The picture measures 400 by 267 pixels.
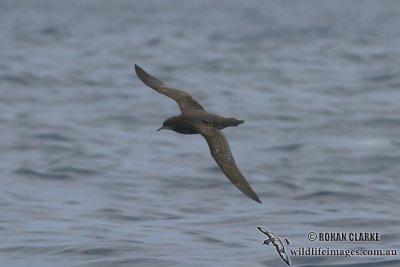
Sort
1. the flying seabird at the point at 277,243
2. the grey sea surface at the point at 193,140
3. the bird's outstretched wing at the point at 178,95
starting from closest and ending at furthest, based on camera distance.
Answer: the bird's outstretched wing at the point at 178,95 → the flying seabird at the point at 277,243 → the grey sea surface at the point at 193,140

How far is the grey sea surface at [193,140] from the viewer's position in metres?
11.5

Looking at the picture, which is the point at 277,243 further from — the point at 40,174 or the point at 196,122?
the point at 40,174

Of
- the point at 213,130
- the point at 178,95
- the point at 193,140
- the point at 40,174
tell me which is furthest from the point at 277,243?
the point at 193,140

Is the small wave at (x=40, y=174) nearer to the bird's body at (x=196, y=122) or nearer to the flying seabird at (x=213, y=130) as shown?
the flying seabird at (x=213, y=130)

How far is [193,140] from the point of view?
19312 millimetres

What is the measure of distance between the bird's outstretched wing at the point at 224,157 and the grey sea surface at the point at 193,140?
4.73ft

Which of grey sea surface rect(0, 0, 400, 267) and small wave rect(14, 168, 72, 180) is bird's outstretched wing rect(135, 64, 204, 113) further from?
small wave rect(14, 168, 72, 180)

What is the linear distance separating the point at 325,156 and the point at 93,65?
39.9 ft

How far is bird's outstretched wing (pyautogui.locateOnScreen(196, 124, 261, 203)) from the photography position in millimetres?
8852

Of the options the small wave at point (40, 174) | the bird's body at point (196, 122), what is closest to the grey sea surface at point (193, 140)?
the small wave at point (40, 174)

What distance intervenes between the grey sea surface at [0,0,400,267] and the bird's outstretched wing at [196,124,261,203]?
1.44 metres

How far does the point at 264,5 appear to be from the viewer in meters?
43.4

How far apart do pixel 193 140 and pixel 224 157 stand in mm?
10130

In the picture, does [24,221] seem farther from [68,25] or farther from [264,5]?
[264,5]
